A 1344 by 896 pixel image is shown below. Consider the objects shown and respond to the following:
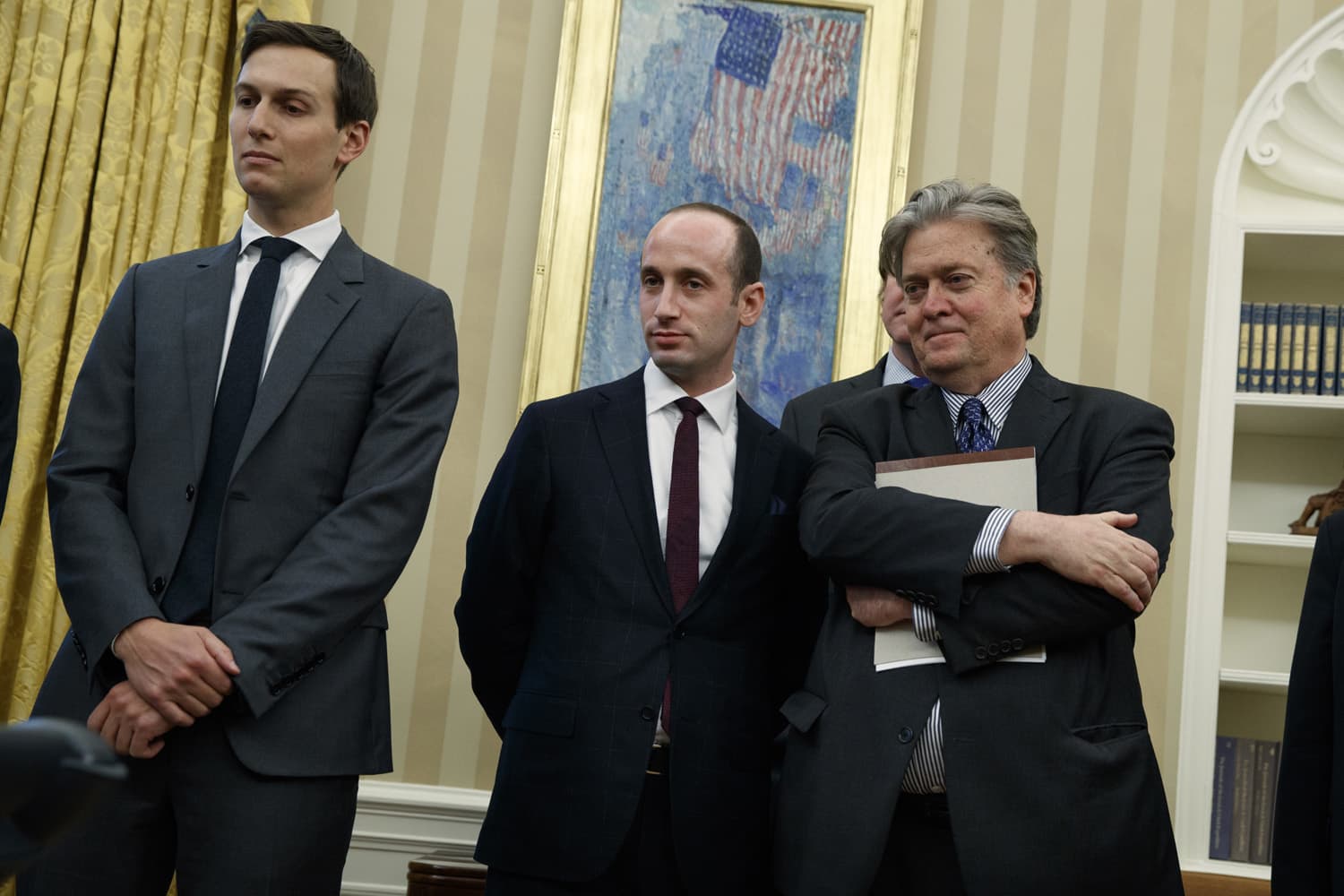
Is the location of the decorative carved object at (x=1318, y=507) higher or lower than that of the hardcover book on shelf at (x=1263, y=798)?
higher

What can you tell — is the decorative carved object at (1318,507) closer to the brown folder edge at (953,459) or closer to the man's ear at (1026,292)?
the man's ear at (1026,292)

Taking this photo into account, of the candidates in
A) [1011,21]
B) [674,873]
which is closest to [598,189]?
[1011,21]

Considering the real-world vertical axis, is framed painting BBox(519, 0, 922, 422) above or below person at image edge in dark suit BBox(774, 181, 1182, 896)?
above

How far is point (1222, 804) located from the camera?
3.55 m

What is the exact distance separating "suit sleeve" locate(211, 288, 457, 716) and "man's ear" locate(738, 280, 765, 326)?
52cm

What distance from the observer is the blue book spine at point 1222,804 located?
352cm

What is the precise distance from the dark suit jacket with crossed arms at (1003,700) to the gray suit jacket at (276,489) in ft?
2.07

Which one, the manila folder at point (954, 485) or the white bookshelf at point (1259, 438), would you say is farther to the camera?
the white bookshelf at point (1259, 438)

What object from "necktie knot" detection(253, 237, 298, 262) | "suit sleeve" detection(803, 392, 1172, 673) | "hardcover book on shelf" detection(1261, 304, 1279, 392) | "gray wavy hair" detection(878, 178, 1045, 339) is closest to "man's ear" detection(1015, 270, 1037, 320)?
"gray wavy hair" detection(878, 178, 1045, 339)

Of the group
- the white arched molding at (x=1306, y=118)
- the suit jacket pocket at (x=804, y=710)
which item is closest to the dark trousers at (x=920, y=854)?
the suit jacket pocket at (x=804, y=710)

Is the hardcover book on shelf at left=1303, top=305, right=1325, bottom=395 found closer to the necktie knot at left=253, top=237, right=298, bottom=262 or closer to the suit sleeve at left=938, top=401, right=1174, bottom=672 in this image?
the suit sleeve at left=938, top=401, right=1174, bottom=672

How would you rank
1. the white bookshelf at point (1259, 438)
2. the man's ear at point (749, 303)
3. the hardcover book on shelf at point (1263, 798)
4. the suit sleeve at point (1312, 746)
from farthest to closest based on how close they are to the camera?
the white bookshelf at point (1259, 438) → the hardcover book on shelf at point (1263, 798) → the man's ear at point (749, 303) → the suit sleeve at point (1312, 746)

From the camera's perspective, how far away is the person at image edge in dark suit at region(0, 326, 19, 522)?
87.4 inches

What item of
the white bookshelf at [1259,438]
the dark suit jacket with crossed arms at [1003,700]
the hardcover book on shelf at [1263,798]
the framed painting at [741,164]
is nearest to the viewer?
the dark suit jacket with crossed arms at [1003,700]
